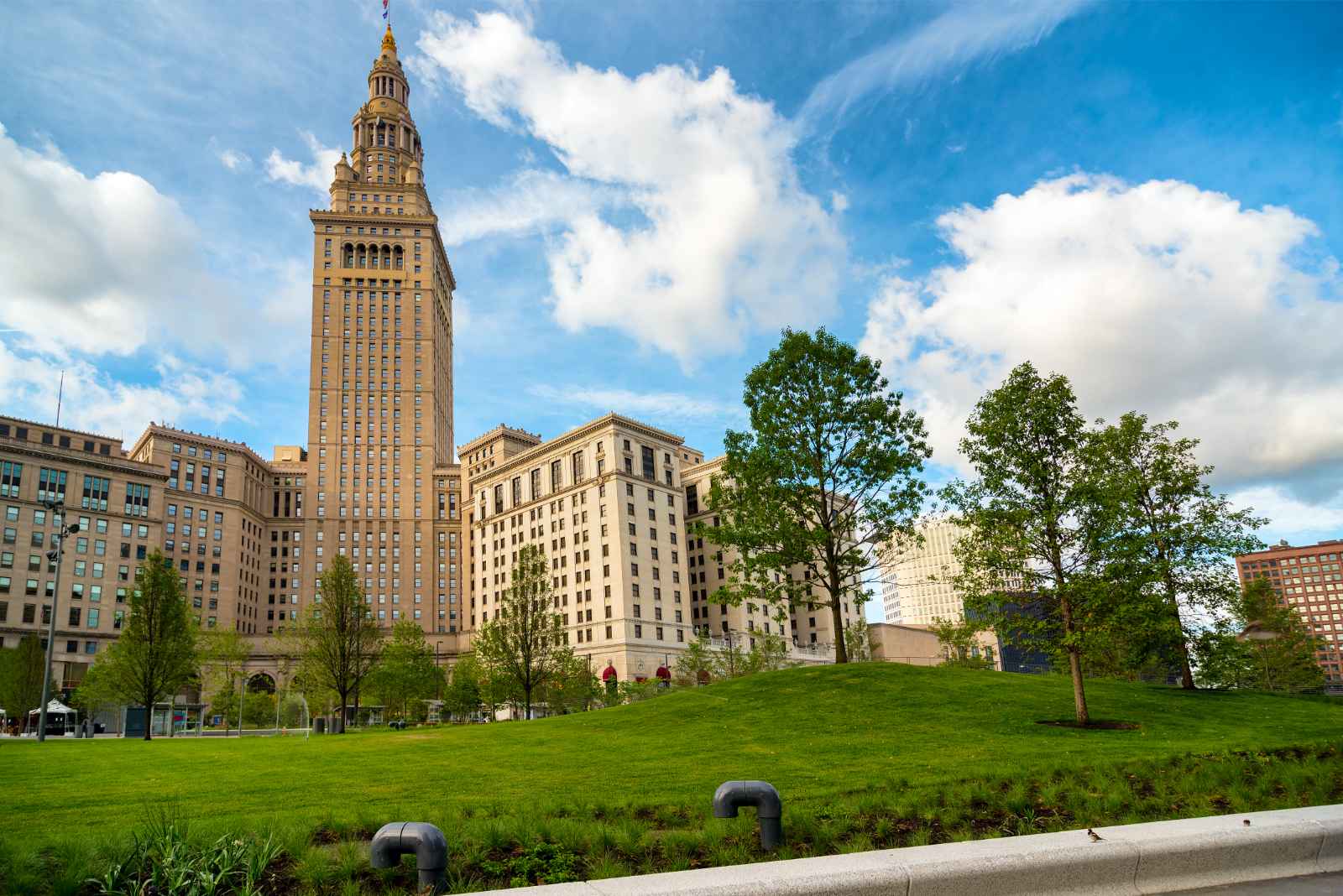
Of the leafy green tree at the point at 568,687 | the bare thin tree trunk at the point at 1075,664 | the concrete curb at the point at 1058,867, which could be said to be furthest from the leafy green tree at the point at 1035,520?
the leafy green tree at the point at 568,687

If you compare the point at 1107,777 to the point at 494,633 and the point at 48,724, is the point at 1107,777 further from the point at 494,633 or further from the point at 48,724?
the point at 48,724

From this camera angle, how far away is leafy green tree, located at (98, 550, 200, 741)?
51.1 m

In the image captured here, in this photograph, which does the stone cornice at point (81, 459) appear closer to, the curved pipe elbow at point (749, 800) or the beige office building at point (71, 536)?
the beige office building at point (71, 536)

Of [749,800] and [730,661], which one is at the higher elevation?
[749,800]

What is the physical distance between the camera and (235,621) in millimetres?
135375

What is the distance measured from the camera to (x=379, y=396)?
15038cm

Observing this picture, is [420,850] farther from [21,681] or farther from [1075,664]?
[21,681]

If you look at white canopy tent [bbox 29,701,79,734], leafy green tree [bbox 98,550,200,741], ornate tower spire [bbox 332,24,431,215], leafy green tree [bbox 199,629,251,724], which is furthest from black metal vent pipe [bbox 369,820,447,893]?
ornate tower spire [bbox 332,24,431,215]

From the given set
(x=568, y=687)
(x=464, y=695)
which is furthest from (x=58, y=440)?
(x=568, y=687)

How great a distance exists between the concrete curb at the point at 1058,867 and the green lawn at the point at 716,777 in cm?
183

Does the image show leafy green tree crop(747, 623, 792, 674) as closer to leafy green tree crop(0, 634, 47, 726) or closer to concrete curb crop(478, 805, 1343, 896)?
leafy green tree crop(0, 634, 47, 726)

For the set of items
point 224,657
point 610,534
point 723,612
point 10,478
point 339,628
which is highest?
point 10,478

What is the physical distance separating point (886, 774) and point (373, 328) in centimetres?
15257

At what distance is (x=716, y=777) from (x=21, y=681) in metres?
90.0
